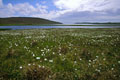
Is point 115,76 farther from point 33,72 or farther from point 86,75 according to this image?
point 33,72

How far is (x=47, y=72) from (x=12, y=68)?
191 centimetres

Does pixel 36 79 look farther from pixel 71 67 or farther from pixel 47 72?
pixel 71 67

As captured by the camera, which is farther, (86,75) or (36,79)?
(86,75)

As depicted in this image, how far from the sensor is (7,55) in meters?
5.28

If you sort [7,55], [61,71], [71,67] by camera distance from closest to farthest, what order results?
[61,71], [71,67], [7,55]

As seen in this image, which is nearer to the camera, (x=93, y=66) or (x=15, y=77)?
(x=15, y=77)

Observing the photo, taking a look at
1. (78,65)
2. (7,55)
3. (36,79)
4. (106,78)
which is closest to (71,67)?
(78,65)

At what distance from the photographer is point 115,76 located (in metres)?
3.45

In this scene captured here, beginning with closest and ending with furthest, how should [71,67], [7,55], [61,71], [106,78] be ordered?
[106,78] → [61,71] → [71,67] → [7,55]

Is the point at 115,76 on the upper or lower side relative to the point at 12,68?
lower

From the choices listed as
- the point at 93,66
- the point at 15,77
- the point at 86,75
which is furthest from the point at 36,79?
the point at 93,66

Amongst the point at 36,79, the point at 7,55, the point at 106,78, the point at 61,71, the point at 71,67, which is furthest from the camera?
the point at 7,55

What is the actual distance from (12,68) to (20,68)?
1.40ft

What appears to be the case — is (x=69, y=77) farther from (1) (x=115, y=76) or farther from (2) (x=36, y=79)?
(1) (x=115, y=76)
